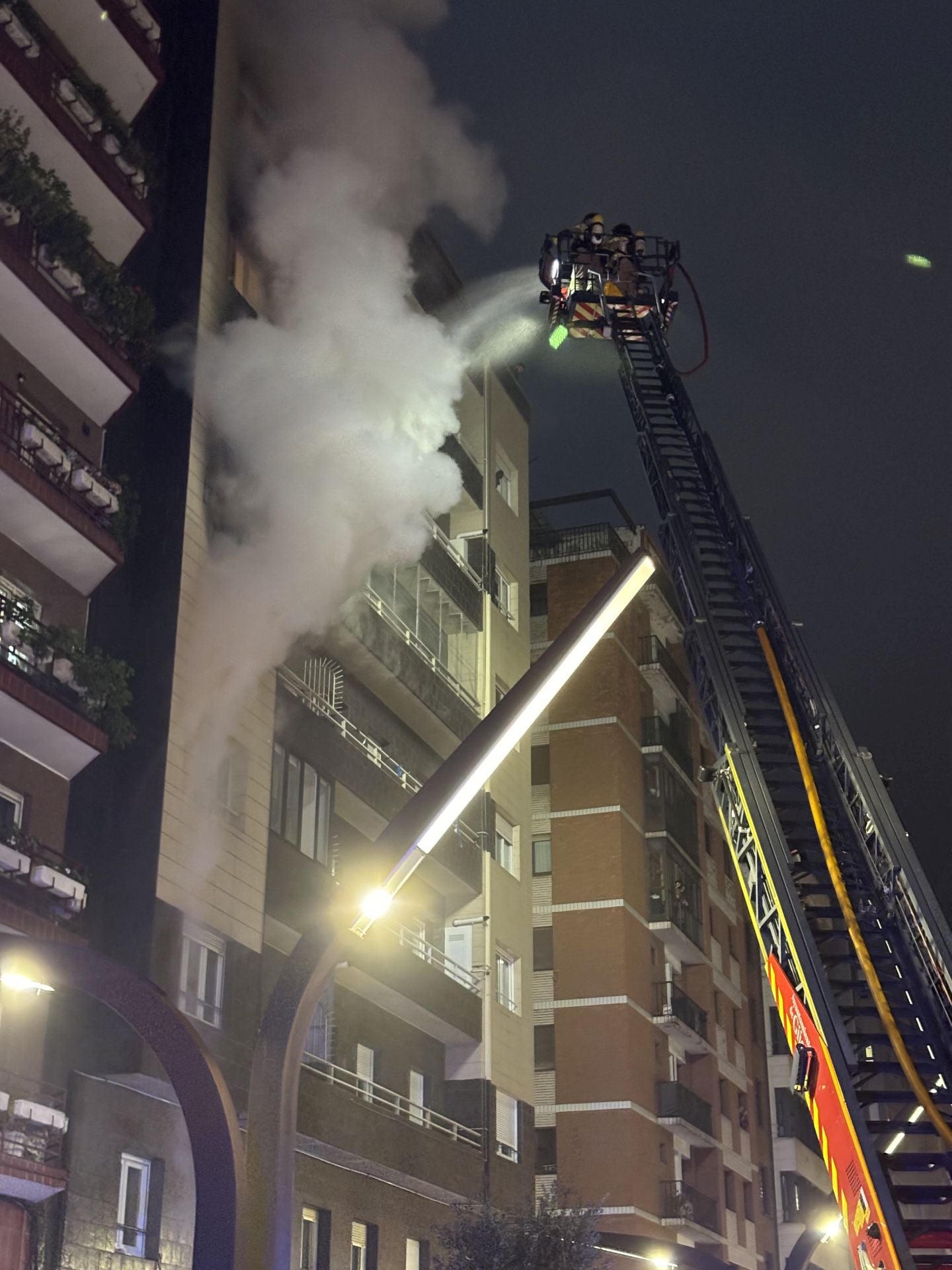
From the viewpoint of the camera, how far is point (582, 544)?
5044 cm

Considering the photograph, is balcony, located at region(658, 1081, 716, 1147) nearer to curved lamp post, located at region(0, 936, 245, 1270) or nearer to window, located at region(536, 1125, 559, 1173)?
window, located at region(536, 1125, 559, 1173)

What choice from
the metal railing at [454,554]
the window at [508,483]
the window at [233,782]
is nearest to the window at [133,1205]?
the window at [233,782]

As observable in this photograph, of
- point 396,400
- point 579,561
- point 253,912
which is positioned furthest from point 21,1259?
point 579,561

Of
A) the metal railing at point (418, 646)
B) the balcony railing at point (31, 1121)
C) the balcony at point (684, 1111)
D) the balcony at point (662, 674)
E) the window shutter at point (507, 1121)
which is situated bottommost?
the balcony railing at point (31, 1121)

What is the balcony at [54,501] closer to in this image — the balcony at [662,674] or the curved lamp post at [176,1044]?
the curved lamp post at [176,1044]

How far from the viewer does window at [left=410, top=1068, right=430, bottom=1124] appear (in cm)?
3044

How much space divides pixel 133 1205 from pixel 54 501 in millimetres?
9420

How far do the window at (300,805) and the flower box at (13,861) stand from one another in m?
6.32

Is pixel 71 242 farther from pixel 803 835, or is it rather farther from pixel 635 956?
pixel 635 956

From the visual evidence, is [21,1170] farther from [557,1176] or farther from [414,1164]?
[557,1176]

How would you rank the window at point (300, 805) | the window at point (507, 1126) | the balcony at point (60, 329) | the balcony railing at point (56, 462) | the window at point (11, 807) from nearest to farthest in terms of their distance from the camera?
1. the window at point (11, 807)
2. the balcony railing at point (56, 462)
3. the balcony at point (60, 329)
4. the window at point (300, 805)
5. the window at point (507, 1126)

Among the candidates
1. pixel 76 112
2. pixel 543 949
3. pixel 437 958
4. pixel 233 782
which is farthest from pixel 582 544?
pixel 76 112

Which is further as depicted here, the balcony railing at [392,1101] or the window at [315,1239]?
the balcony railing at [392,1101]

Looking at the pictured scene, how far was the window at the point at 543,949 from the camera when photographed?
4481 cm
